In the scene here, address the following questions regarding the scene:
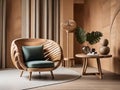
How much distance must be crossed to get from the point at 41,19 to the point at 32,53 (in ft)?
7.50

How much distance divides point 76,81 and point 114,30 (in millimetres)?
1901

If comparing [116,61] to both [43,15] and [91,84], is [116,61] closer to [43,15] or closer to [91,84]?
[91,84]

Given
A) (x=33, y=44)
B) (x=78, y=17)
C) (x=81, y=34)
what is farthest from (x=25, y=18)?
(x=81, y=34)

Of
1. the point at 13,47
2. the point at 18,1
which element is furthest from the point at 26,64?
the point at 18,1

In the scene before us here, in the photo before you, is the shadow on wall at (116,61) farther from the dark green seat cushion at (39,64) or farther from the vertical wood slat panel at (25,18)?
the vertical wood slat panel at (25,18)

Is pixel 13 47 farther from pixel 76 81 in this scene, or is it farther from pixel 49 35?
pixel 49 35

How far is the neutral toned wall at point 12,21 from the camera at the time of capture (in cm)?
773

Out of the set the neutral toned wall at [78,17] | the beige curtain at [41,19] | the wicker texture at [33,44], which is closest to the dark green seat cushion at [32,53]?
the wicker texture at [33,44]

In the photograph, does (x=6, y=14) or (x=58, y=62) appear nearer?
(x=58, y=62)

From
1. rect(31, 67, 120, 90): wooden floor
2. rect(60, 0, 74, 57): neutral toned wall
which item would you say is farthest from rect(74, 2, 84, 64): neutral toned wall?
rect(31, 67, 120, 90): wooden floor

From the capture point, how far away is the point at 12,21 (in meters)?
7.76

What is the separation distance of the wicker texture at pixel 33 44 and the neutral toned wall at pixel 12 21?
171 cm

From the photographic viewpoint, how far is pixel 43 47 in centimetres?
621

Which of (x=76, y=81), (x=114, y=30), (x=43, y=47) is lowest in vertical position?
(x=76, y=81)
